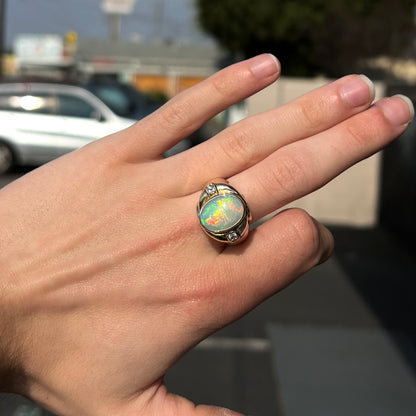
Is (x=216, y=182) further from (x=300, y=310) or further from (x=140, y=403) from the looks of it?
(x=300, y=310)

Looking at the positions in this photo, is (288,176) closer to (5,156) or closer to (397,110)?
(397,110)

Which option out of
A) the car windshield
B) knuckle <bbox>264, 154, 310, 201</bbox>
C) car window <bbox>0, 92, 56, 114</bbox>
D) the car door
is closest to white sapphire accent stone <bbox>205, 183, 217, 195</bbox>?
knuckle <bbox>264, 154, 310, 201</bbox>

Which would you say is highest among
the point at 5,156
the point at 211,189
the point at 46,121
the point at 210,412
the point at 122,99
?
the point at 211,189

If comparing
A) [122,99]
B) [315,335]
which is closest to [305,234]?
[315,335]

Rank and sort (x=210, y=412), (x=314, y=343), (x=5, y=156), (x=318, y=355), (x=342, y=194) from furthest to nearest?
(x=5, y=156) < (x=342, y=194) < (x=314, y=343) < (x=318, y=355) < (x=210, y=412)

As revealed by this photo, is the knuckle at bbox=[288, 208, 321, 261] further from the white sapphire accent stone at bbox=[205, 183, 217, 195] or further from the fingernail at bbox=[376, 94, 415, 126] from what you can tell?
the fingernail at bbox=[376, 94, 415, 126]

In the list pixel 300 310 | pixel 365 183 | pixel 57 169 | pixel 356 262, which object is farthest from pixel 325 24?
pixel 57 169

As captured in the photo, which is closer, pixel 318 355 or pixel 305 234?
pixel 305 234

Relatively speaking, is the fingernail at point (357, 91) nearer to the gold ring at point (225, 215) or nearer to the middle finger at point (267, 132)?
the middle finger at point (267, 132)
